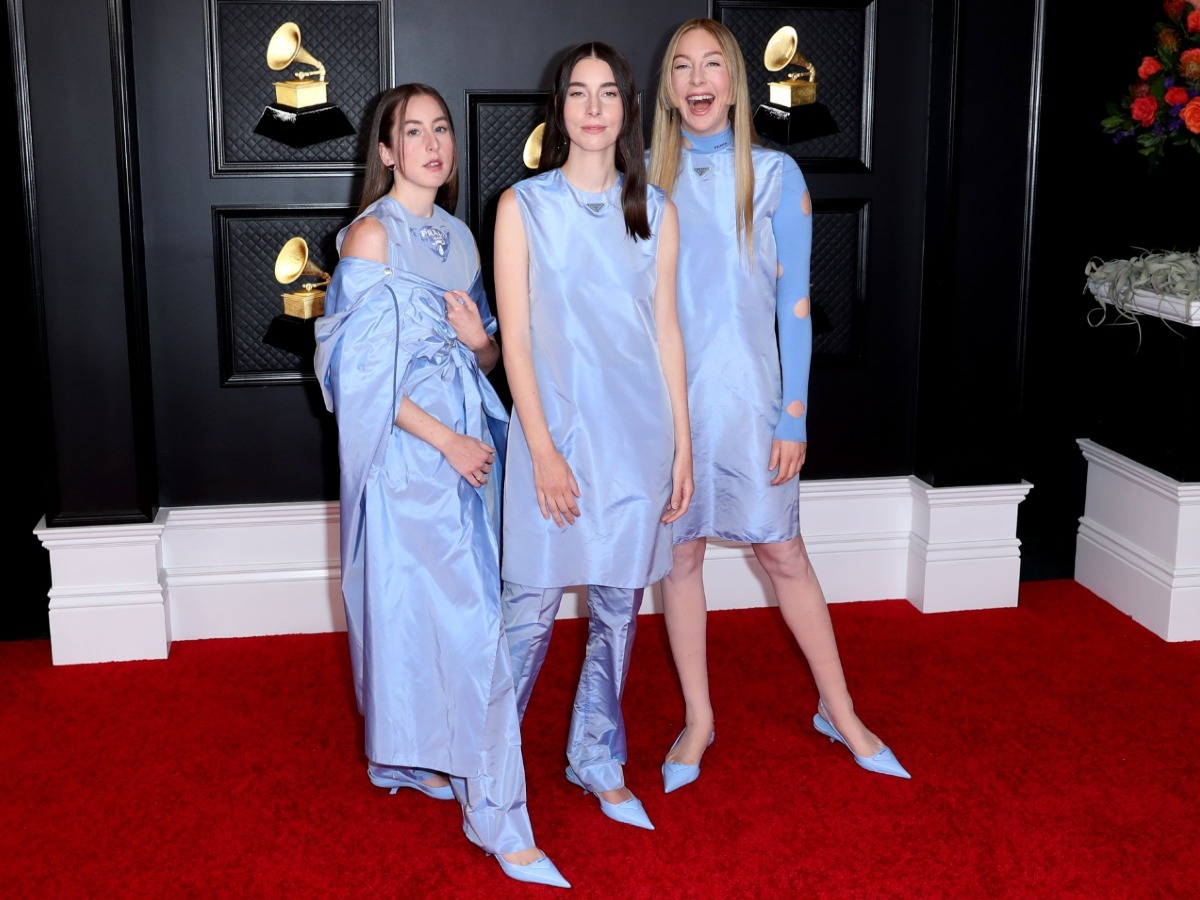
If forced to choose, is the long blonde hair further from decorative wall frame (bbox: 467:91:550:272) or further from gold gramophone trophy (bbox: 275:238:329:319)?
gold gramophone trophy (bbox: 275:238:329:319)

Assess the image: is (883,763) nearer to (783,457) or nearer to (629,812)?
(629,812)

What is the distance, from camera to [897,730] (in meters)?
2.88

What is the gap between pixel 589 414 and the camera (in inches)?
91.2

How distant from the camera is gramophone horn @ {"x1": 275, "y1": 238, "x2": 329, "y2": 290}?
10.8 ft

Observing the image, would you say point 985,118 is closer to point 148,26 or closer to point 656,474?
point 656,474

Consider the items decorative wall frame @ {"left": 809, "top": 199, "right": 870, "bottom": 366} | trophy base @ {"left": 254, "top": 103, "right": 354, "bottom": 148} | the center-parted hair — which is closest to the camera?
the center-parted hair

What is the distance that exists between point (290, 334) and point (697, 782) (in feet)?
4.92

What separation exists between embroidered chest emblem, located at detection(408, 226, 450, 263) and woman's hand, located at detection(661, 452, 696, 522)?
0.55 m

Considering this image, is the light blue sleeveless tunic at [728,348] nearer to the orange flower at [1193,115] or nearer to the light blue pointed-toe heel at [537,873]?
the light blue pointed-toe heel at [537,873]

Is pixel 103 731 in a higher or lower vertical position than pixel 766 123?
lower

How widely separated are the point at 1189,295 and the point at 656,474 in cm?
164

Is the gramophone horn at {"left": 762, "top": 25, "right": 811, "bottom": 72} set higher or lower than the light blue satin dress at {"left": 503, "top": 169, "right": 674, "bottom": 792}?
higher

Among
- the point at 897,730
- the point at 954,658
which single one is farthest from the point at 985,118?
the point at 897,730

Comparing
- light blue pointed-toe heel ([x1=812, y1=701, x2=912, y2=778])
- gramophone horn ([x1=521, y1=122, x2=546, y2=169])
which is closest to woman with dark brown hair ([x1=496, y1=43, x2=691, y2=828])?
light blue pointed-toe heel ([x1=812, y1=701, x2=912, y2=778])
